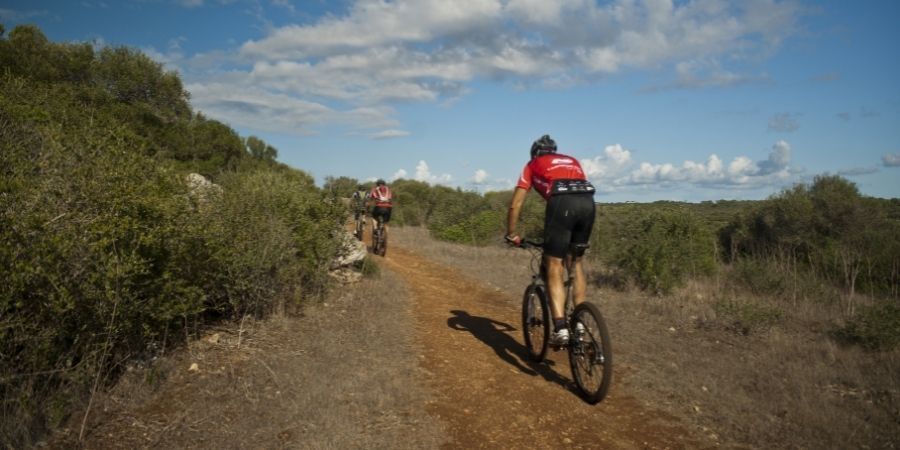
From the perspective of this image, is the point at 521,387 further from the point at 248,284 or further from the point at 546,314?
the point at 248,284

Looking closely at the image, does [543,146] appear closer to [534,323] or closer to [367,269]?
[534,323]

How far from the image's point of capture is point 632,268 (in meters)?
10.3

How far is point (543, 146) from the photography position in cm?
496

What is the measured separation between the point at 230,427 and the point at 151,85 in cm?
1892

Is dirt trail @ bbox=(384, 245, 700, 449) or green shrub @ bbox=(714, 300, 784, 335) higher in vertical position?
green shrub @ bbox=(714, 300, 784, 335)

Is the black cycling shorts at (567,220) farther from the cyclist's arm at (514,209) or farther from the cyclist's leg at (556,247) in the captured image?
the cyclist's arm at (514,209)

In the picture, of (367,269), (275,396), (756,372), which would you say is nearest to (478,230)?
(367,269)

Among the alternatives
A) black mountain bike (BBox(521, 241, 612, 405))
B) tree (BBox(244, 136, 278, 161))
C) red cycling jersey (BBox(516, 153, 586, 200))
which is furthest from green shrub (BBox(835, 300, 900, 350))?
tree (BBox(244, 136, 278, 161))

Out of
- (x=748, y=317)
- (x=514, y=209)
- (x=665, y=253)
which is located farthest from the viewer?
(x=665, y=253)

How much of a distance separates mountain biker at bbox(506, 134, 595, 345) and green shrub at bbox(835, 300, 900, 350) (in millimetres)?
3984

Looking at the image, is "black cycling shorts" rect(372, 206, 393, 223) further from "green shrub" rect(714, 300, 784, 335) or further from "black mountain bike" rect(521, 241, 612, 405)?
"green shrub" rect(714, 300, 784, 335)

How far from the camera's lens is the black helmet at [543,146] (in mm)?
4957

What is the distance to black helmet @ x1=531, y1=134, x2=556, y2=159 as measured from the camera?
4.96 meters

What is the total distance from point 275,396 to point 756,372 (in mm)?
4791
